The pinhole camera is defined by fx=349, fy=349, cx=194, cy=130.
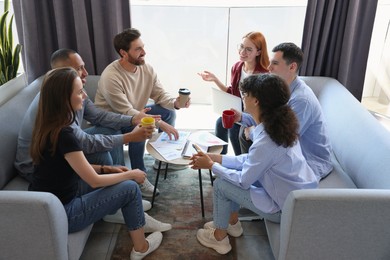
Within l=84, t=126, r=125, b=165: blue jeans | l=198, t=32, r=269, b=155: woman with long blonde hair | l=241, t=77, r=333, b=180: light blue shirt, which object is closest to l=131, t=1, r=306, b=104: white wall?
l=198, t=32, r=269, b=155: woman with long blonde hair

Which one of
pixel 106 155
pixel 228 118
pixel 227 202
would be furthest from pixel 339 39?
pixel 106 155

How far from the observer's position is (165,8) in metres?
3.90

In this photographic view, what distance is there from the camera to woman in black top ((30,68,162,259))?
1.73 metres

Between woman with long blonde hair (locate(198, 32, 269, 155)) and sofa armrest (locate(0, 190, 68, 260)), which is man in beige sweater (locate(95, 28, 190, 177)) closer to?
woman with long blonde hair (locate(198, 32, 269, 155))

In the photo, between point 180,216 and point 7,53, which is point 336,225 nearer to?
point 180,216

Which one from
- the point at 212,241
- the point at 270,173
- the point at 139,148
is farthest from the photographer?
the point at 139,148

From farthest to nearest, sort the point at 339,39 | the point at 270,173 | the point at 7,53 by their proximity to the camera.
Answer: the point at 339,39
the point at 7,53
the point at 270,173

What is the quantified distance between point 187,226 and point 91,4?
2009 mm

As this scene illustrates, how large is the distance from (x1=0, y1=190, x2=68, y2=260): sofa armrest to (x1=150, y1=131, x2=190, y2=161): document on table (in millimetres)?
802

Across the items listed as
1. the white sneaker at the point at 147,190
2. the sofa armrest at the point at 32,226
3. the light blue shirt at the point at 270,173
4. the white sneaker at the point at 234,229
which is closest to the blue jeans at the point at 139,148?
the white sneaker at the point at 147,190

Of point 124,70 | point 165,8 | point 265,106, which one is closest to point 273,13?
point 165,8

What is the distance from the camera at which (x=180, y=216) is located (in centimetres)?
255

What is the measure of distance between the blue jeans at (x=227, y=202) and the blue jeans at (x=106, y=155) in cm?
77

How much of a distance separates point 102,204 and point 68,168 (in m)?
0.26
